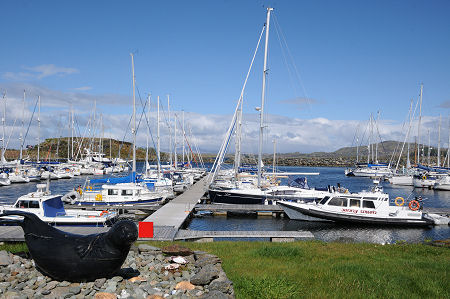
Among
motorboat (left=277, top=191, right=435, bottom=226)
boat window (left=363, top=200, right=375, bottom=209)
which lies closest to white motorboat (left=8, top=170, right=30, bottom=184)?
motorboat (left=277, top=191, right=435, bottom=226)

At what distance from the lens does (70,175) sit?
8400 cm

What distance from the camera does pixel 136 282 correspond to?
32.2 ft

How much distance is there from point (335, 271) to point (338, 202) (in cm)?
2020

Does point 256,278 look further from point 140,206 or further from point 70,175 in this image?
point 70,175

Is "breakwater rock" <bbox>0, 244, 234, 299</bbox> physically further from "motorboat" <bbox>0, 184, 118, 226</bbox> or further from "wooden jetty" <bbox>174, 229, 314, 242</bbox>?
"motorboat" <bbox>0, 184, 118, 226</bbox>

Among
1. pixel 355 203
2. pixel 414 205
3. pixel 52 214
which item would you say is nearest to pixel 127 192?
pixel 52 214

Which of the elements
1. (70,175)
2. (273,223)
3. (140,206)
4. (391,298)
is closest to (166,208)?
(140,206)

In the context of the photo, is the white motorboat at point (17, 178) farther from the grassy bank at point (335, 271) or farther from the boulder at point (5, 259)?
the boulder at point (5, 259)

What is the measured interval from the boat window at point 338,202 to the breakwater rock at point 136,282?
21.0m

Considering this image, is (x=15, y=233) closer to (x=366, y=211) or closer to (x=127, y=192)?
(x=127, y=192)

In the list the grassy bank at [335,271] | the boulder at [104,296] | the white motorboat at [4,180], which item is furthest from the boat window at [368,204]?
the white motorboat at [4,180]

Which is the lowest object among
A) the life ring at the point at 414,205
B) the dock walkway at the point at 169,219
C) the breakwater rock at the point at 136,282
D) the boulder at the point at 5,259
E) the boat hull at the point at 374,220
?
the boat hull at the point at 374,220

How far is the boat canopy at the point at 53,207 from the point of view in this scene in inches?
928

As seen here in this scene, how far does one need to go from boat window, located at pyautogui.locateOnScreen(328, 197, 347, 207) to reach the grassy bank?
1337cm
